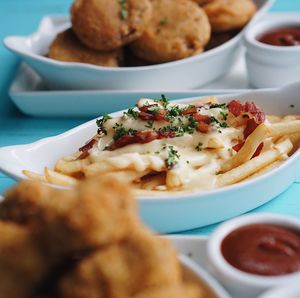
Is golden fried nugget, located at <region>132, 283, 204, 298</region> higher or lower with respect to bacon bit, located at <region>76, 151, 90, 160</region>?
higher

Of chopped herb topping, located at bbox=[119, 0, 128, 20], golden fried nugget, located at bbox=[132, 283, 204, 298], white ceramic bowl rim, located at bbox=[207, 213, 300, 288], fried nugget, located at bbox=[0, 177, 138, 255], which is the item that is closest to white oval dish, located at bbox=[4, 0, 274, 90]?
chopped herb topping, located at bbox=[119, 0, 128, 20]

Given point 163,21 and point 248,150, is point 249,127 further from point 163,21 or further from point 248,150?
point 163,21

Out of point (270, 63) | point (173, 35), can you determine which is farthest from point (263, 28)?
point (173, 35)

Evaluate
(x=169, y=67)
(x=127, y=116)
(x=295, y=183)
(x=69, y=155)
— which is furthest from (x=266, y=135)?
(x=169, y=67)

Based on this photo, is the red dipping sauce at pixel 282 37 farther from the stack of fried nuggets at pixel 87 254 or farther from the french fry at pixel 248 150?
the stack of fried nuggets at pixel 87 254

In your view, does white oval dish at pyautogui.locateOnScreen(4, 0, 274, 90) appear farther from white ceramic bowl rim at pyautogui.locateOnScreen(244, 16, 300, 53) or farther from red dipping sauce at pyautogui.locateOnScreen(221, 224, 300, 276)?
red dipping sauce at pyautogui.locateOnScreen(221, 224, 300, 276)
